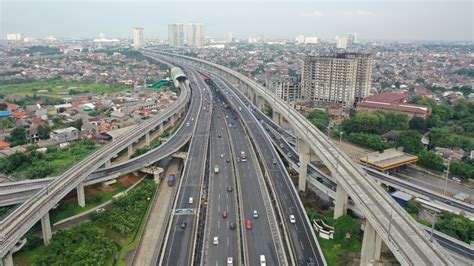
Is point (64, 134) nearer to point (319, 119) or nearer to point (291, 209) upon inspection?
point (291, 209)

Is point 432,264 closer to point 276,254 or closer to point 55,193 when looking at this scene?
point 276,254

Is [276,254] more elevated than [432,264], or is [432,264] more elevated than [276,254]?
[432,264]

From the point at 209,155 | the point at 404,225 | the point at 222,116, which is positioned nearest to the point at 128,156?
the point at 209,155

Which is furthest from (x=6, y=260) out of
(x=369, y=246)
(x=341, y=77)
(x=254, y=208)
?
(x=341, y=77)

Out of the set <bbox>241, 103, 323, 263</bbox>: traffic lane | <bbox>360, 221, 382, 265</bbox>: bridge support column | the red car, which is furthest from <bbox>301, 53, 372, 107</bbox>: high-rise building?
<bbox>360, 221, 382, 265</bbox>: bridge support column

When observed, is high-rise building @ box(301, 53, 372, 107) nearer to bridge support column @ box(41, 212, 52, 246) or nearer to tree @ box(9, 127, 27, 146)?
tree @ box(9, 127, 27, 146)

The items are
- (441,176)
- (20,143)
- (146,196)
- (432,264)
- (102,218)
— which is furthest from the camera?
(20,143)
